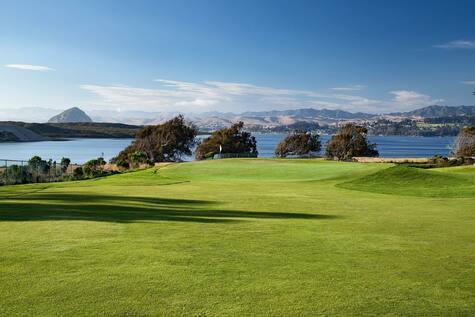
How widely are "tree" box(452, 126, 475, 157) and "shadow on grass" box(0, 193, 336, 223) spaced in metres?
77.3

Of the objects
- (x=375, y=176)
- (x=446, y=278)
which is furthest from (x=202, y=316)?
(x=375, y=176)

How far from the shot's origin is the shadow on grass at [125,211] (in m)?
12.0

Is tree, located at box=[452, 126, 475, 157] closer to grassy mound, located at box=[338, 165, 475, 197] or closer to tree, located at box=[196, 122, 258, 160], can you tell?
tree, located at box=[196, 122, 258, 160]

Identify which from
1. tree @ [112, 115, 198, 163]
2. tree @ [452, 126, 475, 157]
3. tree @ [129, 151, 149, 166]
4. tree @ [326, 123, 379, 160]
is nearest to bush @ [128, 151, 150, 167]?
tree @ [129, 151, 149, 166]

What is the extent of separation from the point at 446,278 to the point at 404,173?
1969cm

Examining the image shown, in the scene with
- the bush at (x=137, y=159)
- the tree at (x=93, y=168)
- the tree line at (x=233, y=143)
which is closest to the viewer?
the tree at (x=93, y=168)

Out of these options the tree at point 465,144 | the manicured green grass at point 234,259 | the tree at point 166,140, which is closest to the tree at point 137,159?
the tree at point 166,140

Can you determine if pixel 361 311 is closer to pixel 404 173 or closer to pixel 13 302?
pixel 13 302

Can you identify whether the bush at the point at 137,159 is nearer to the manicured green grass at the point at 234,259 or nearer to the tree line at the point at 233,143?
the tree line at the point at 233,143

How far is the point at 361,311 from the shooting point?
539cm

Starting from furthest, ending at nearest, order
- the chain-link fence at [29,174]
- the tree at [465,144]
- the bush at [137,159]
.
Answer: the tree at [465,144] < the bush at [137,159] < the chain-link fence at [29,174]

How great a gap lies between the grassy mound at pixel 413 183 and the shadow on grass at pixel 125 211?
9.56 metres

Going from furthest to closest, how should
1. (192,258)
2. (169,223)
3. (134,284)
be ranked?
(169,223), (192,258), (134,284)

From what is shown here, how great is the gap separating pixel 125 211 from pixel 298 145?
Result: 85.4 m
